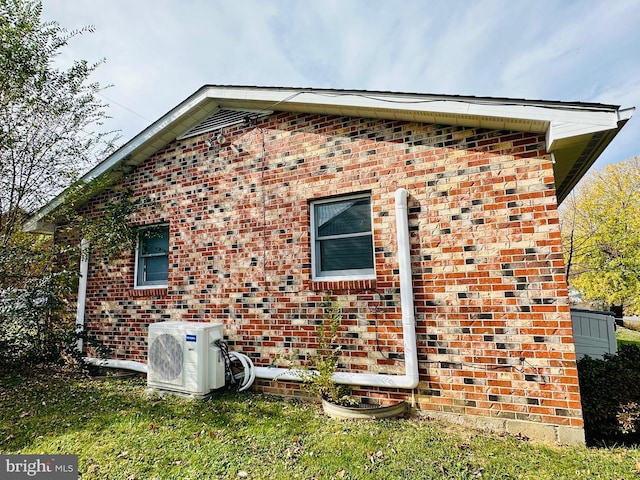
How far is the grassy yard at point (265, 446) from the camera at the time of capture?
10.1ft

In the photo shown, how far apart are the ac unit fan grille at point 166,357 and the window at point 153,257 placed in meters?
1.49

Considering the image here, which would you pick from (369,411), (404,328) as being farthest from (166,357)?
(404,328)

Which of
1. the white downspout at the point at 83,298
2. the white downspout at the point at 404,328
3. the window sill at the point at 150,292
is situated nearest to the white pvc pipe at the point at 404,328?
the white downspout at the point at 404,328

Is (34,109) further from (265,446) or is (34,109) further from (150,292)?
(265,446)

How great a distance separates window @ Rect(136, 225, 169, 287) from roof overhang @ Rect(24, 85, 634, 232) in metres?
1.49

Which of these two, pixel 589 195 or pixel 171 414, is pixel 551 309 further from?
pixel 589 195

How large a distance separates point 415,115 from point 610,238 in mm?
15807

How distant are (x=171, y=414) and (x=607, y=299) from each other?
61.3 feet

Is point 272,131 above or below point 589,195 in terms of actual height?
below

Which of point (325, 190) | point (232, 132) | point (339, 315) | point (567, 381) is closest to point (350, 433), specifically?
point (339, 315)

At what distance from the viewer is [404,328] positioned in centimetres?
426

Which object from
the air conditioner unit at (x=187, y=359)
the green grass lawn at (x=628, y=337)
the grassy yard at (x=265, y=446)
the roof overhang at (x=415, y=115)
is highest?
the roof overhang at (x=415, y=115)

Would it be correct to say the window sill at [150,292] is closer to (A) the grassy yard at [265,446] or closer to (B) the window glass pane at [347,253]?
(A) the grassy yard at [265,446]

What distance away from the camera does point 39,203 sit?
6.86m
